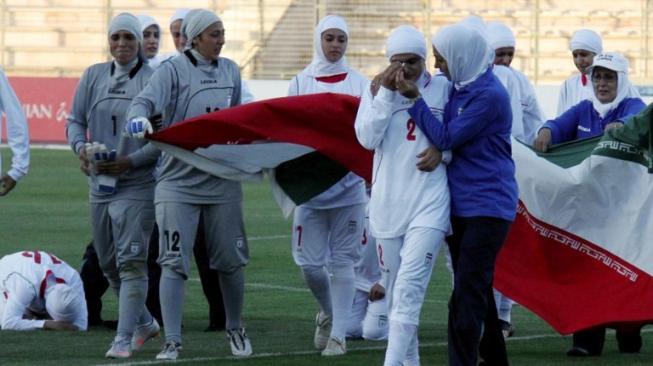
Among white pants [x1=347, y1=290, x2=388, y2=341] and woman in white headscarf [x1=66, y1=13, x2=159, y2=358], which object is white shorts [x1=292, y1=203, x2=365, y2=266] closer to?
white pants [x1=347, y1=290, x2=388, y2=341]

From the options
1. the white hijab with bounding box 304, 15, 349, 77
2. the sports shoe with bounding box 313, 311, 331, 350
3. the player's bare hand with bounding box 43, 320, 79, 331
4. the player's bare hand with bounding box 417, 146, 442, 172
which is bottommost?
the player's bare hand with bounding box 43, 320, 79, 331

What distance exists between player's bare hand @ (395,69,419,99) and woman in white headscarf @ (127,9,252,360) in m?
1.65

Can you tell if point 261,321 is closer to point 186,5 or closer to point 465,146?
point 465,146

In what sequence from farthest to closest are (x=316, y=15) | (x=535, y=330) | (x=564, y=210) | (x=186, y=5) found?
(x=186, y=5), (x=316, y=15), (x=535, y=330), (x=564, y=210)

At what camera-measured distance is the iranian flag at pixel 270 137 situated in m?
8.80

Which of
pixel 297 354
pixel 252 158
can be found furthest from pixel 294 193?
pixel 297 354

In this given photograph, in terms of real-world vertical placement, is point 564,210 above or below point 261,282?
above

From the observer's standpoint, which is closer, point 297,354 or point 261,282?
point 297,354

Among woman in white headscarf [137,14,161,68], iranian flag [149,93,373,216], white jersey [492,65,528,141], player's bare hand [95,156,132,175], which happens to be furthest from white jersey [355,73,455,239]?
woman in white headscarf [137,14,161,68]

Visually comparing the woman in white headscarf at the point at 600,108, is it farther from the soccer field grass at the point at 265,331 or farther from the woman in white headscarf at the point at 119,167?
the woman in white headscarf at the point at 119,167

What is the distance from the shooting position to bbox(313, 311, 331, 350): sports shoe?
31.1ft

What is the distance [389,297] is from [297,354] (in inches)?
57.6

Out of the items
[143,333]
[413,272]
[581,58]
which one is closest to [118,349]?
[143,333]

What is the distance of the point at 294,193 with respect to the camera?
9227 mm
